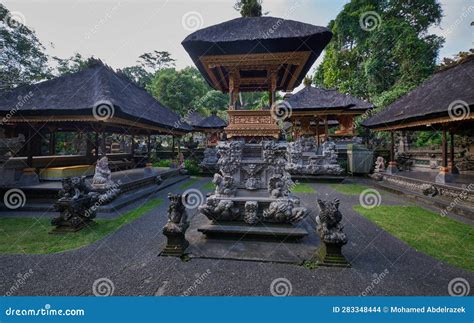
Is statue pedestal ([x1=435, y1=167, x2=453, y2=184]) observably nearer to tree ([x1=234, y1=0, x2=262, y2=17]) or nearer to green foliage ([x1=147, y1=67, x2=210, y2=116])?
tree ([x1=234, y1=0, x2=262, y2=17])

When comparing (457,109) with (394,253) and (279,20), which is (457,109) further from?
(279,20)

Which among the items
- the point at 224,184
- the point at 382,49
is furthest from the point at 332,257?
the point at 382,49

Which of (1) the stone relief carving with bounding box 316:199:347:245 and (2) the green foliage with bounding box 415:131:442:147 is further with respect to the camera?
(2) the green foliage with bounding box 415:131:442:147

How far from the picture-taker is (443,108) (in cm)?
779

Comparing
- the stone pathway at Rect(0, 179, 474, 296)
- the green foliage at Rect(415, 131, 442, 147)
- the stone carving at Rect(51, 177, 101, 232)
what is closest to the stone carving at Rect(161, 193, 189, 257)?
the stone pathway at Rect(0, 179, 474, 296)

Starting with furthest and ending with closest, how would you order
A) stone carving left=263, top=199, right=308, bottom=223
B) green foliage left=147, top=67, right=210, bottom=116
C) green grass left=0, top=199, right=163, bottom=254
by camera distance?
green foliage left=147, top=67, right=210, bottom=116, stone carving left=263, top=199, right=308, bottom=223, green grass left=0, top=199, right=163, bottom=254

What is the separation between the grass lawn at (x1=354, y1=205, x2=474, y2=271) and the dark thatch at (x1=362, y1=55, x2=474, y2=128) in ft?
Answer: 12.8

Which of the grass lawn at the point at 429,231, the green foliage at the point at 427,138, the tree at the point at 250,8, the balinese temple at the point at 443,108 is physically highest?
the tree at the point at 250,8

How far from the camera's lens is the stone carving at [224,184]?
5.94 m

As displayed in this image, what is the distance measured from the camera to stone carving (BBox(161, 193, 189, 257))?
4.45 m

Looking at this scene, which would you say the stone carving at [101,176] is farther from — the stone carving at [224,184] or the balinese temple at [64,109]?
the stone carving at [224,184]

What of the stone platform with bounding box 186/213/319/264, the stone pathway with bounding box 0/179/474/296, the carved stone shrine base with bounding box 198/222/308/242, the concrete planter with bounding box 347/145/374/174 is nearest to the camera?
the stone pathway with bounding box 0/179/474/296

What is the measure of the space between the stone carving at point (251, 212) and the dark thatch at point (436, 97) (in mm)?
7787

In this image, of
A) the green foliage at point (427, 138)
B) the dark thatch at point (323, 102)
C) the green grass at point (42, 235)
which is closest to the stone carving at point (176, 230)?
the green grass at point (42, 235)
